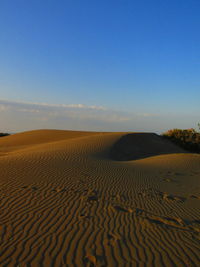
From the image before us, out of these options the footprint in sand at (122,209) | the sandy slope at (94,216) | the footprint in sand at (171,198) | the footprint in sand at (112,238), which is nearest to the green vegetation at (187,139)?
the sandy slope at (94,216)

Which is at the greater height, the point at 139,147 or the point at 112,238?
the point at 139,147

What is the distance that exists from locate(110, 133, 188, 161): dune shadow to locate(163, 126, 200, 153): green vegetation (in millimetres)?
1050

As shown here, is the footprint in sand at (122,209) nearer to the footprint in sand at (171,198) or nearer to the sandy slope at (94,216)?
the sandy slope at (94,216)

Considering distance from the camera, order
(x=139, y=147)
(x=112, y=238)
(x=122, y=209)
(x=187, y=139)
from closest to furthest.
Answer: (x=112, y=238), (x=122, y=209), (x=139, y=147), (x=187, y=139)

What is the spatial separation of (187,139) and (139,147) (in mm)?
7422

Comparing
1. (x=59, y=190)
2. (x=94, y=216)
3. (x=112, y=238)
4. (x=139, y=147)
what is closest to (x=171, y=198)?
(x=94, y=216)

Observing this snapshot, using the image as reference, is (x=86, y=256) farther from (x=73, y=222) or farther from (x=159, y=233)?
(x=159, y=233)

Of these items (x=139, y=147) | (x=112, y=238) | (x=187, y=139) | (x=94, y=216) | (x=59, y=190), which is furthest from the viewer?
(x=187, y=139)

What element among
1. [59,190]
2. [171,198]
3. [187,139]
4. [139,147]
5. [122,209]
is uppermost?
[187,139]

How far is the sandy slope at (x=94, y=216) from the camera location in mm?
3617

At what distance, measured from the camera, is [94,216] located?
16.8 ft

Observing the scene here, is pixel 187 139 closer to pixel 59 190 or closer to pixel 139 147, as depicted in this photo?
pixel 139 147

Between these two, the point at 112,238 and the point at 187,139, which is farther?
the point at 187,139

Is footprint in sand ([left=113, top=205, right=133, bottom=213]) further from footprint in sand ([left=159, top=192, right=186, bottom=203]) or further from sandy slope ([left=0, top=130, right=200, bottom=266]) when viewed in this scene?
footprint in sand ([left=159, top=192, right=186, bottom=203])
